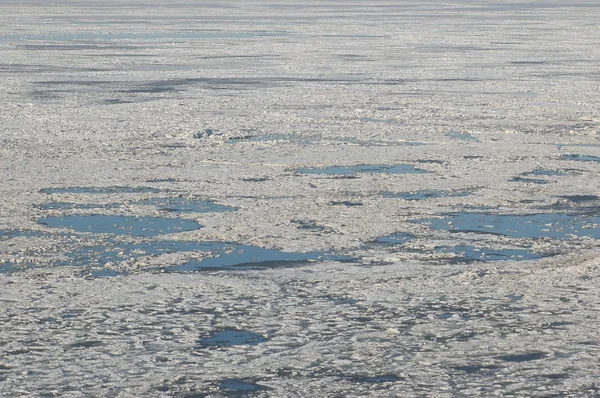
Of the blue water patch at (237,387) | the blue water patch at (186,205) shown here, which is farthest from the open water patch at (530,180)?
the blue water patch at (237,387)

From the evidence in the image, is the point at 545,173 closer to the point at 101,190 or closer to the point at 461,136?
the point at 461,136

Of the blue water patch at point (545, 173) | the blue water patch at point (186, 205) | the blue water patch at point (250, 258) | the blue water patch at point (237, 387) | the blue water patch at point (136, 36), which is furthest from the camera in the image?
the blue water patch at point (136, 36)

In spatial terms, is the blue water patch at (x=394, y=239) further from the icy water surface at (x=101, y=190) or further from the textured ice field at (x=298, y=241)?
the icy water surface at (x=101, y=190)

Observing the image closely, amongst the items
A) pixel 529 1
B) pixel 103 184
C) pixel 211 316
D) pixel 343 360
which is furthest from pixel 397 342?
pixel 529 1

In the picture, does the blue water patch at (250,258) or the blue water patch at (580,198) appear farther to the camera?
the blue water patch at (580,198)

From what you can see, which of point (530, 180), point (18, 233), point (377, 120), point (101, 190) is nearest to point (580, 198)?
point (530, 180)

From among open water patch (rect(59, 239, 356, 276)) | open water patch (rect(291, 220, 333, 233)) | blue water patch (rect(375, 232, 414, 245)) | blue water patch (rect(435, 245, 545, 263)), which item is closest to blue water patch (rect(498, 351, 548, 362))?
blue water patch (rect(435, 245, 545, 263))
